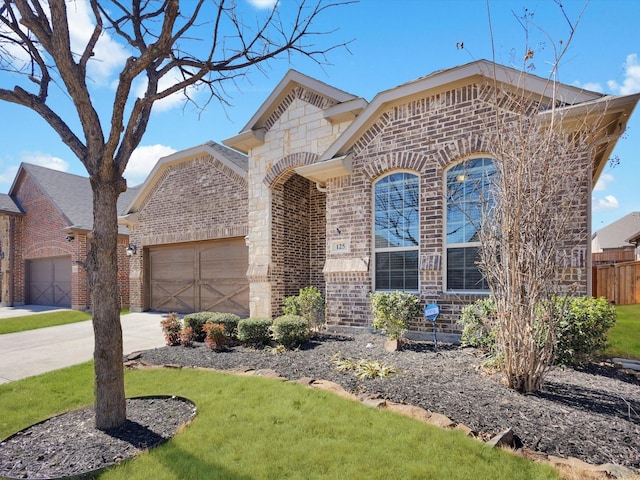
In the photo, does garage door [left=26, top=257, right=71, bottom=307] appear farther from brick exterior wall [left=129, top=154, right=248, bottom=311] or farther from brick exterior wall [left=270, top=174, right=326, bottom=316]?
brick exterior wall [left=270, top=174, right=326, bottom=316]

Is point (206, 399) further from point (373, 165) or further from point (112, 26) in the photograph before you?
point (373, 165)

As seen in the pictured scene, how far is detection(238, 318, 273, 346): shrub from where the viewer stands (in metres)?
7.48

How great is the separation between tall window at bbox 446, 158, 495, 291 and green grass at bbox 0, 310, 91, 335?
13.0 meters

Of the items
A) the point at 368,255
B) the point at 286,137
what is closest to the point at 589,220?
the point at 368,255

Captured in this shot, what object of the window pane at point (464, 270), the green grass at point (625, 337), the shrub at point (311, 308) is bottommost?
the green grass at point (625, 337)

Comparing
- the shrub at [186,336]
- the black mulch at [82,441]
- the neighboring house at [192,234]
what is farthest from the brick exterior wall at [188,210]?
the black mulch at [82,441]

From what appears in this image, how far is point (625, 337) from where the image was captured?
795 cm

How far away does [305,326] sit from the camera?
24.3 feet

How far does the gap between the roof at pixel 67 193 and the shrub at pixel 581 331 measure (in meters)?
17.6

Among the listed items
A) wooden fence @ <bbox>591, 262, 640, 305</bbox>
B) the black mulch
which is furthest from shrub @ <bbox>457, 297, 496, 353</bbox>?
wooden fence @ <bbox>591, 262, 640, 305</bbox>

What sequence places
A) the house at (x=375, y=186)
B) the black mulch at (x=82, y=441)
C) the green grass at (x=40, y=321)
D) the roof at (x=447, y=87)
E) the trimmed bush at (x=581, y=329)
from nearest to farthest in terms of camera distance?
the black mulch at (x=82, y=441) → the trimmed bush at (x=581, y=329) → the roof at (x=447, y=87) → the house at (x=375, y=186) → the green grass at (x=40, y=321)

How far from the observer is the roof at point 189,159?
40.5 ft

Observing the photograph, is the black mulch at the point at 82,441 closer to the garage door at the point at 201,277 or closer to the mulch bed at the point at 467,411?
the mulch bed at the point at 467,411

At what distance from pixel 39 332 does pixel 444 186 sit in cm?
1223
